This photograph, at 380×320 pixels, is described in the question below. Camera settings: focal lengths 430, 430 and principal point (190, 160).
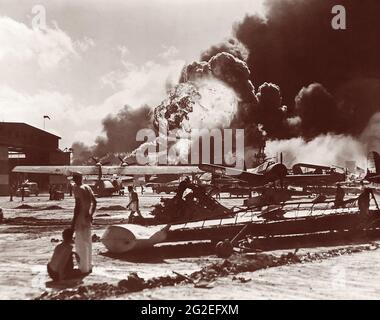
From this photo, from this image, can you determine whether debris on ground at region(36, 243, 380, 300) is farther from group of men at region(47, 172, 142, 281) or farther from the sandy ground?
group of men at region(47, 172, 142, 281)

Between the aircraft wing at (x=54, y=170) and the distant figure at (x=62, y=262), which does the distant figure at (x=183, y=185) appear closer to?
the distant figure at (x=62, y=262)

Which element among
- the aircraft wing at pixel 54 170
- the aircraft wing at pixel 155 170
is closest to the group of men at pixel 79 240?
the aircraft wing at pixel 54 170

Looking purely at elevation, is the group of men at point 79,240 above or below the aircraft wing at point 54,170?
below

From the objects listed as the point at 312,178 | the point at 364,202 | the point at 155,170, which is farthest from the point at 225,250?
the point at 155,170

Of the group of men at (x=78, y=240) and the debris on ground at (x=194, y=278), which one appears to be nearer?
the debris on ground at (x=194, y=278)

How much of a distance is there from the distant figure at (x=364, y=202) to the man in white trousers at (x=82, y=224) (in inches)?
330

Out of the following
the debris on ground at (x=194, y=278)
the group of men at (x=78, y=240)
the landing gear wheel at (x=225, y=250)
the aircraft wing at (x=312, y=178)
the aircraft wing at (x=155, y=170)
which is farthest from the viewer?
the aircraft wing at (x=155, y=170)

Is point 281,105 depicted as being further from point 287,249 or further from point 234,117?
point 287,249

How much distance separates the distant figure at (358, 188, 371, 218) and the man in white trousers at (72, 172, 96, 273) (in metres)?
8.39

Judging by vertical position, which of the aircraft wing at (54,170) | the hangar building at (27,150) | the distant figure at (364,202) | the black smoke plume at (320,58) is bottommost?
the distant figure at (364,202)

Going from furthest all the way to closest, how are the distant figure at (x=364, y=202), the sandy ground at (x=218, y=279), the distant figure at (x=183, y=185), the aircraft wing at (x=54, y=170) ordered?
the aircraft wing at (x=54, y=170), the distant figure at (x=183, y=185), the distant figure at (x=364, y=202), the sandy ground at (x=218, y=279)

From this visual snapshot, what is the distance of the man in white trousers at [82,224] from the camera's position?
7.84 metres

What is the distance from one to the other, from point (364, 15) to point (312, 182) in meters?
8.84
